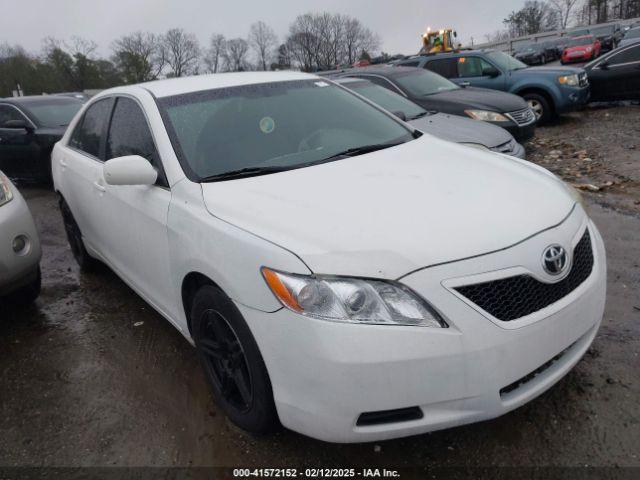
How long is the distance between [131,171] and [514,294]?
1.89 metres

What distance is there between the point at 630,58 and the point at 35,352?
12.1 meters

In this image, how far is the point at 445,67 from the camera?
444 inches

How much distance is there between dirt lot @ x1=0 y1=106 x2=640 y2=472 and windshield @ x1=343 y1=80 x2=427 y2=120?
319cm

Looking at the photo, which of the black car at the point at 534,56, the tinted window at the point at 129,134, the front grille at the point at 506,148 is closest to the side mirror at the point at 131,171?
the tinted window at the point at 129,134

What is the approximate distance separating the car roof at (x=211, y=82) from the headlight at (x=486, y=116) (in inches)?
176

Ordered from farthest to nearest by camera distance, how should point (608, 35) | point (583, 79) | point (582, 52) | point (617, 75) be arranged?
1. point (608, 35)
2. point (582, 52)
3. point (617, 75)
4. point (583, 79)

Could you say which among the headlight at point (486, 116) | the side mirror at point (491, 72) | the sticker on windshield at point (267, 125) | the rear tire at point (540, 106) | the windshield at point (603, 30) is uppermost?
the windshield at point (603, 30)

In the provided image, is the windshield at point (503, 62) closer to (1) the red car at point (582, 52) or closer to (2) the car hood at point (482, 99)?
(2) the car hood at point (482, 99)

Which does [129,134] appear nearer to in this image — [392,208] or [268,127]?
[268,127]

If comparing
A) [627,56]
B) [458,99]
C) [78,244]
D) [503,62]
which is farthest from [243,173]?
[627,56]

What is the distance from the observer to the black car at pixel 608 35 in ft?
102

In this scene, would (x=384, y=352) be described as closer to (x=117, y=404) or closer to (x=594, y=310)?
(x=594, y=310)

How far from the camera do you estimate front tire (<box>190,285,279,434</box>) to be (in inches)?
81.3

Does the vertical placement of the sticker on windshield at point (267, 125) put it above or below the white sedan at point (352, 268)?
above
